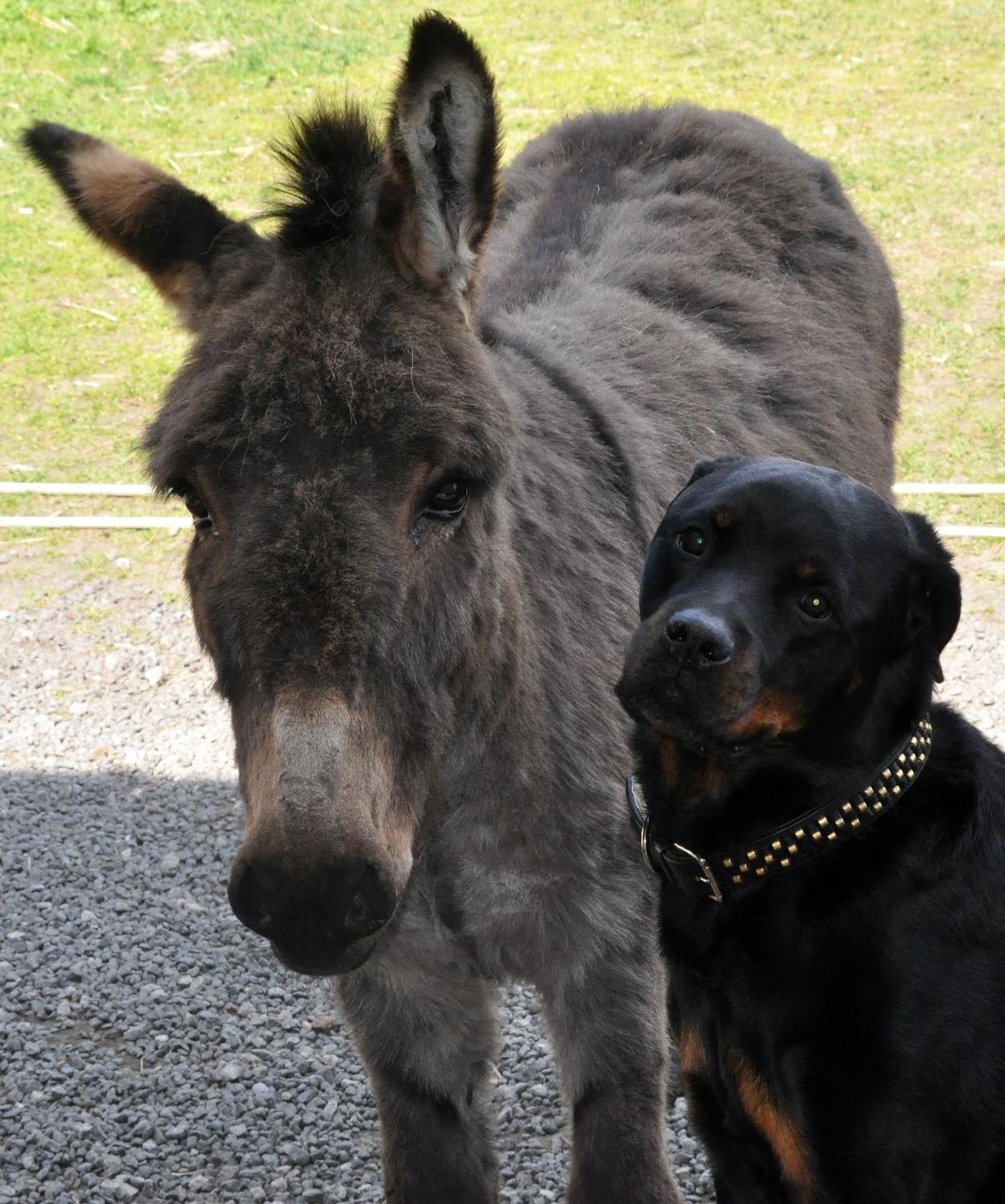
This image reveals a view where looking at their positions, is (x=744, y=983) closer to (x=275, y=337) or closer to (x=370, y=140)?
(x=275, y=337)

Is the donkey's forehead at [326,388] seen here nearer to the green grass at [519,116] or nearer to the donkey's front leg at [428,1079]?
the donkey's front leg at [428,1079]

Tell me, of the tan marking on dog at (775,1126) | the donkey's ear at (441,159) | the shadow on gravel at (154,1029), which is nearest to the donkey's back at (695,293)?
the donkey's ear at (441,159)

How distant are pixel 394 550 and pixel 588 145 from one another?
9.77ft

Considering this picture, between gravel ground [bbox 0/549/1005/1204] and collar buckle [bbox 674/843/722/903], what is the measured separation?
1446 mm

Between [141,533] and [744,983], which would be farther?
[141,533]

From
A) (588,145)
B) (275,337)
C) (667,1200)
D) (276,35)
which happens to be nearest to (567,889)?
(667,1200)

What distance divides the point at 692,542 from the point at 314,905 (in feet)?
2.97

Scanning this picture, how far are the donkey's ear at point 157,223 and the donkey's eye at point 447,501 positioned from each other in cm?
69

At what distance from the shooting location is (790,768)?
2.50m

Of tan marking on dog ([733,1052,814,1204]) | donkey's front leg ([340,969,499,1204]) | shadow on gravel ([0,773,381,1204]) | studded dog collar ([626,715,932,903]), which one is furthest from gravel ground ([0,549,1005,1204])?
studded dog collar ([626,715,932,903])

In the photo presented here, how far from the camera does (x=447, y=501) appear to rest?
2.65 metres

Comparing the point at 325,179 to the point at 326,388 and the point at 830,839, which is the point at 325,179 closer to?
the point at 326,388

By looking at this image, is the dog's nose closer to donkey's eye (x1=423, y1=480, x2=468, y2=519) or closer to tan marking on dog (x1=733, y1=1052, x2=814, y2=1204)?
donkey's eye (x1=423, y1=480, x2=468, y2=519)

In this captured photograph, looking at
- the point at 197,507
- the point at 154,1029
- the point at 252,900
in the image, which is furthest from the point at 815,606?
the point at 154,1029
